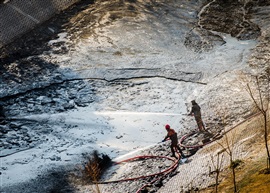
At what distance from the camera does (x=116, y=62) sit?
A: 1758cm

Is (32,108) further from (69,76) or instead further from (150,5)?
(150,5)

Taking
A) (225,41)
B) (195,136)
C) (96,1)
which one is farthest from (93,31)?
(195,136)

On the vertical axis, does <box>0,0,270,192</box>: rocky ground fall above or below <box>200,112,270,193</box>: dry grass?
below

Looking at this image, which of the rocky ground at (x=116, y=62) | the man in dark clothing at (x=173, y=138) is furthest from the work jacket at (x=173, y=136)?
the rocky ground at (x=116, y=62)

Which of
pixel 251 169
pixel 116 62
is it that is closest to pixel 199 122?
pixel 251 169

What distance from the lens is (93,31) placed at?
20359 mm

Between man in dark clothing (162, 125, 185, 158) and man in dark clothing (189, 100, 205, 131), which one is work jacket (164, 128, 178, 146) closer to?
man in dark clothing (162, 125, 185, 158)

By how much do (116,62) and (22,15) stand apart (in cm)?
683

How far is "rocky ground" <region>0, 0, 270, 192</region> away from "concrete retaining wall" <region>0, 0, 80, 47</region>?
543 millimetres

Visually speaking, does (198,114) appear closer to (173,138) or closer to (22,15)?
(173,138)

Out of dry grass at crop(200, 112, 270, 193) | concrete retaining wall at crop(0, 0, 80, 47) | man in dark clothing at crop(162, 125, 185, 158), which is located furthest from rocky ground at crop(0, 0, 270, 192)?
dry grass at crop(200, 112, 270, 193)

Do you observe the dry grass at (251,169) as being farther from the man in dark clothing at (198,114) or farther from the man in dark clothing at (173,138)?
the man in dark clothing at (198,114)

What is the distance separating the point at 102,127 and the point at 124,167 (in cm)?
239

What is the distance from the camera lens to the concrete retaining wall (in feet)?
66.9
